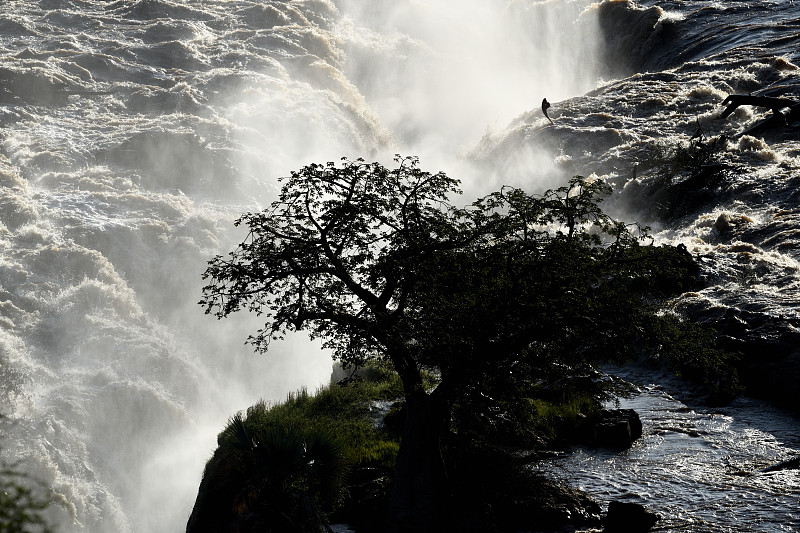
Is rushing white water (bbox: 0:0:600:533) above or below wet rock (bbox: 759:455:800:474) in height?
above

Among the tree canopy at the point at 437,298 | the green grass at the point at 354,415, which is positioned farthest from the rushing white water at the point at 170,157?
the tree canopy at the point at 437,298

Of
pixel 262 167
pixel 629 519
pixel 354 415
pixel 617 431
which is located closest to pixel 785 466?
pixel 617 431

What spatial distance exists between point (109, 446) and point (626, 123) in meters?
37.2

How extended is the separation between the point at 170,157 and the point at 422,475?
156 feet

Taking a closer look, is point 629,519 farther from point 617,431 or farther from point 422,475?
point 617,431

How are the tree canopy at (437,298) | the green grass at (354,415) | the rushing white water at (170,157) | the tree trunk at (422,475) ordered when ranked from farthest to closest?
the rushing white water at (170,157) < the green grass at (354,415) < the tree trunk at (422,475) < the tree canopy at (437,298)

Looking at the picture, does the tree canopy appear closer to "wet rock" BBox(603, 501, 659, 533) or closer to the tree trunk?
the tree trunk

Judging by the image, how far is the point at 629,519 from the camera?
12969mm

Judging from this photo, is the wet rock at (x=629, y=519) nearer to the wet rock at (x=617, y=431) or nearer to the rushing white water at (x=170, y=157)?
the wet rock at (x=617, y=431)

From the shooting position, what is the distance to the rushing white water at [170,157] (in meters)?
34.2

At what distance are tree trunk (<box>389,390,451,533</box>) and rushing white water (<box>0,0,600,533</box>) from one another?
70.4 feet

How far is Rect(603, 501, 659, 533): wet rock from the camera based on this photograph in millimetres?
12914

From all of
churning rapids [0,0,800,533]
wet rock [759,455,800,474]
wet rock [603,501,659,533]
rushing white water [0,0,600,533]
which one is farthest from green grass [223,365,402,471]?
rushing white water [0,0,600,533]

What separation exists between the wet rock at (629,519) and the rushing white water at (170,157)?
23.7 m
